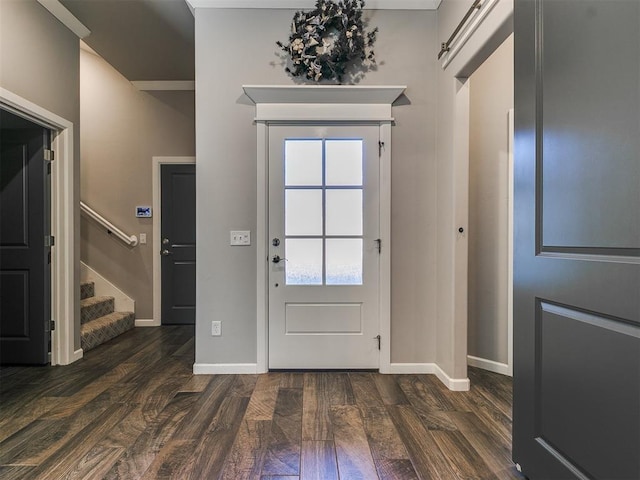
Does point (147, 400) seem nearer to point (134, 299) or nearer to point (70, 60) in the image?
point (134, 299)

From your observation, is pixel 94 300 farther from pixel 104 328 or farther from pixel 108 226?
pixel 108 226

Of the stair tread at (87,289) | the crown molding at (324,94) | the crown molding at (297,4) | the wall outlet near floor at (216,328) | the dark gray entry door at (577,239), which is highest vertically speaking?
the crown molding at (297,4)

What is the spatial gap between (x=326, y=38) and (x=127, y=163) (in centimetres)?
292

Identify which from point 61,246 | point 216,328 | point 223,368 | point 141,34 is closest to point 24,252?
point 61,246

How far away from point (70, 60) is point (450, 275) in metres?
3.58

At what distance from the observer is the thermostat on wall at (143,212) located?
161 inches

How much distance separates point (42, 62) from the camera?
2584 mm

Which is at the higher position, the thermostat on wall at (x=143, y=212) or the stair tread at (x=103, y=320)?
the thermostat on wall at (x=143, y=212)

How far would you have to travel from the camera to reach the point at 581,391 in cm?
112

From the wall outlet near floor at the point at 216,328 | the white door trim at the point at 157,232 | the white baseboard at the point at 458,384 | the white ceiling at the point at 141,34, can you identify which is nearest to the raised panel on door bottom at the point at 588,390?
the white baseboard at the point at 458,384

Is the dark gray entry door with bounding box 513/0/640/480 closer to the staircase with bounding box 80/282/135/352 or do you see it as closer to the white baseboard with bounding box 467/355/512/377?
the white baseboard with bounding box 467/355/512/377

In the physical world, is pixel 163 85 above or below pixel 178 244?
above

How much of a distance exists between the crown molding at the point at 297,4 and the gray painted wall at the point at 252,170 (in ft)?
0.13

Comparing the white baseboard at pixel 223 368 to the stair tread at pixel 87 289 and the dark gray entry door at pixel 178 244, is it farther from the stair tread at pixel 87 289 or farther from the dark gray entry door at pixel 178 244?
the stair tread at pixel 87 289
